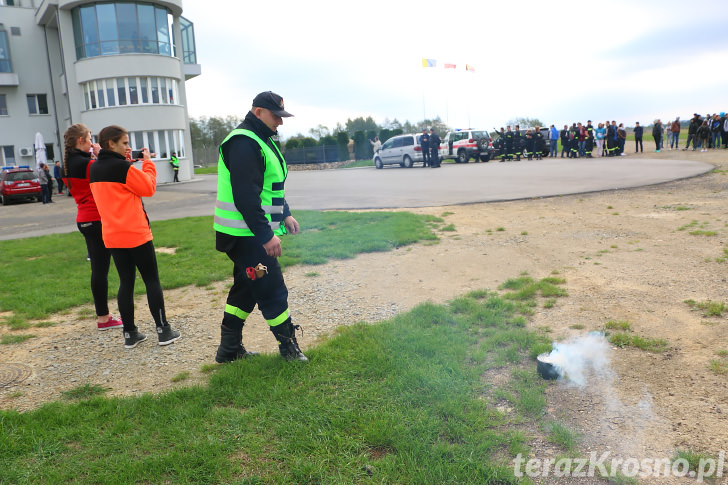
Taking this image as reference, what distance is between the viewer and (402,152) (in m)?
29.8

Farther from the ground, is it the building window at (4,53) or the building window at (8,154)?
the building window at (4,53)

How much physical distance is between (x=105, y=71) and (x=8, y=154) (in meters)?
11.8

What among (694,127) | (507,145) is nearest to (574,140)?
(507,145)

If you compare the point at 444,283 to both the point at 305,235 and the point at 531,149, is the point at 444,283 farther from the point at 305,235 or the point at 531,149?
the point at 531,149

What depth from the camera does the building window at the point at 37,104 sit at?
36.8m

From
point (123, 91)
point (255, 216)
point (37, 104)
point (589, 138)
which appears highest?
point (37, 104)

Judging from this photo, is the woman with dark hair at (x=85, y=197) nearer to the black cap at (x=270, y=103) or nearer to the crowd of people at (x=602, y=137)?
the black cap at (x=270, y=103)

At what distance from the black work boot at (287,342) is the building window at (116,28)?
105 ft

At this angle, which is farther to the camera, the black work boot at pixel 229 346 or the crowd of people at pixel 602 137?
the crowd of people at pixel 602 137

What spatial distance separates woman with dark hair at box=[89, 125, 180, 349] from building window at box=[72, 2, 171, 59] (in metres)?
30.5

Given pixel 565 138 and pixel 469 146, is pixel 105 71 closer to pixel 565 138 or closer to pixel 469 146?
pixel 469 146

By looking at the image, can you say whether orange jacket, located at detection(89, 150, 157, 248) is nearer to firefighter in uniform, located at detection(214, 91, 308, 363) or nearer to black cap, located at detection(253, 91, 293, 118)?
firefighter in uniform, located at detection(214, 91, 308, 363)

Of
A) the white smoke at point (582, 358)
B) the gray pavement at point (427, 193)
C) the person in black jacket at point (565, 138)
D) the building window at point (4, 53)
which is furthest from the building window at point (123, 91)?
the white smoke at point (582, 358)

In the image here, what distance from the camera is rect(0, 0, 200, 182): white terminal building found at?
3061 cm
